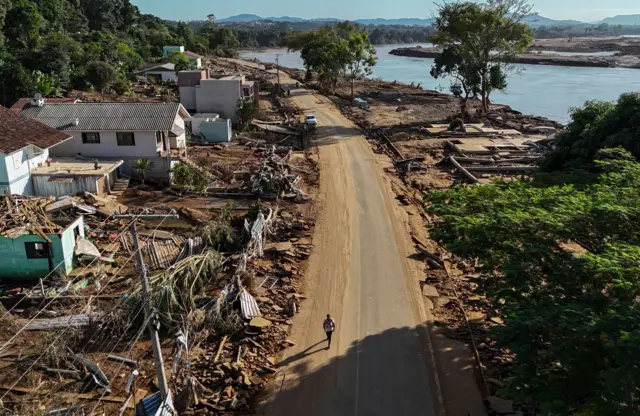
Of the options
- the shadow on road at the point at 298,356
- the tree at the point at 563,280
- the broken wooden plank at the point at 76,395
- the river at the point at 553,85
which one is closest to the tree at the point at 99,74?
the river at the point at 553,85

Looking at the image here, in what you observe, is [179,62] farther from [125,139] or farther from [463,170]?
[463,170]

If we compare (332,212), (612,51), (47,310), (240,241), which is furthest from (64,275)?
(612,51)

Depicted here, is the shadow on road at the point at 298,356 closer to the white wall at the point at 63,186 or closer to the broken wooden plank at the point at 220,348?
the broken wooden plank at the point at 220,348

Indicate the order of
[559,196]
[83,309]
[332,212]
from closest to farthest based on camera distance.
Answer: [559,196] < [83,309] < [332,212]

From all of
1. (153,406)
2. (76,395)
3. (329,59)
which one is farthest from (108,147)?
(329,59)

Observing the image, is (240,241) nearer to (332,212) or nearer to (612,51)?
(332,212)

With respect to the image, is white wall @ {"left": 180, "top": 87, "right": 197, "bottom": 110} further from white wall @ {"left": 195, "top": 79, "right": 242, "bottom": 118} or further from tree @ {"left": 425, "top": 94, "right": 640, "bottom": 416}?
tree @ {"left": 425, "top": 94, "right": 640, "bottom": 416}
